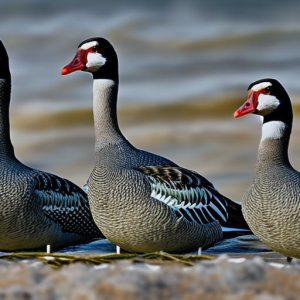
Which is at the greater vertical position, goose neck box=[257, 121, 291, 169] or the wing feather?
goose neck box=[257, 121, 291, 169]

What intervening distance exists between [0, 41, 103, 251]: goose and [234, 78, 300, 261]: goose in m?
2.46

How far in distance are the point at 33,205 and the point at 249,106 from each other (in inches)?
103

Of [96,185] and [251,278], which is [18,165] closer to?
[96,185]

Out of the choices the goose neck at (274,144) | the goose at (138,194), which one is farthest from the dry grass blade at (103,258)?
the goose at (138,194)

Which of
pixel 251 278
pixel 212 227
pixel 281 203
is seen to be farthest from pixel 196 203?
pixel 251 278

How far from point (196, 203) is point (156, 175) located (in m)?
0.88

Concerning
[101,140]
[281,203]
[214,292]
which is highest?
[101,140]

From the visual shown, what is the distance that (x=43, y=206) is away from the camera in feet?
38.6

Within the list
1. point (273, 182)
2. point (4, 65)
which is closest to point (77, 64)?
point (4, 65)

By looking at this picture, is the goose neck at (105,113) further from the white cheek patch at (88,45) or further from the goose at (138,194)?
the white cheek patch at (88,45)

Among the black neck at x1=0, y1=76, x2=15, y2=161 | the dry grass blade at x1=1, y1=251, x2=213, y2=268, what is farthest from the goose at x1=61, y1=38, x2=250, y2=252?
the dry grass blade at x1=1, y1=251, x2=213, y2=268

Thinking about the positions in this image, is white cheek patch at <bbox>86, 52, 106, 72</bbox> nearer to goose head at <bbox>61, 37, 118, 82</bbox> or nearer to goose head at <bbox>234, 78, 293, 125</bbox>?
goose head at <bbox>61, 37, 118, 82</bbox>

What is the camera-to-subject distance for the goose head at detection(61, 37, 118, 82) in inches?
471

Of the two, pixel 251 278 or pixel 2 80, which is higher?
pixel 2 80
